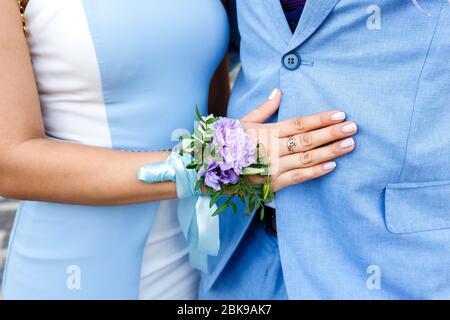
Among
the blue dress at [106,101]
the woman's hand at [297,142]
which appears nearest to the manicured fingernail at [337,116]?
the woman's hand at [297,142]

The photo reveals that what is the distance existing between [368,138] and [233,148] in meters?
0.29

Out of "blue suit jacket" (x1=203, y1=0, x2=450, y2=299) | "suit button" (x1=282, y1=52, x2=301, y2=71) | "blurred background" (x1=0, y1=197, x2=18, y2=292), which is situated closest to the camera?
"blue suit jacket" (x1=203, y1=0, x2=450, y2=299)

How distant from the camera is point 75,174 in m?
1.32

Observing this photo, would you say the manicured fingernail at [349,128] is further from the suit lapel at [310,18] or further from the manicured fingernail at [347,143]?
the suit lapel at [310,18]

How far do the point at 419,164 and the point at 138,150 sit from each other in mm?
686

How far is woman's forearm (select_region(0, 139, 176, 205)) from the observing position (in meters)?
1.30

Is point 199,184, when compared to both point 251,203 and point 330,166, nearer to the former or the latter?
point 251,203

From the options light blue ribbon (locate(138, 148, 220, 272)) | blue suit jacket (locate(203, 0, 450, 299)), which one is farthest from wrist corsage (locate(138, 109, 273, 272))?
blue suit jacket (locate(203, 0, 450, 299))

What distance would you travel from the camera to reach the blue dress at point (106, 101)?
4.37 feet

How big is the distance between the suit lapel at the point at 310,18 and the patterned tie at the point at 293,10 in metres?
0.09

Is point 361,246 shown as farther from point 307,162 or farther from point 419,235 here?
point 307,162

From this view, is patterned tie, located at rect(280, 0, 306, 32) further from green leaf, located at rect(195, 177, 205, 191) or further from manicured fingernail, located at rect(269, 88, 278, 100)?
green leaf, located at rect(195, 177, 205, 191)

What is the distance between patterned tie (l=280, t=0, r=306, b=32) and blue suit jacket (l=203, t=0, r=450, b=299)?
0.20 feet
